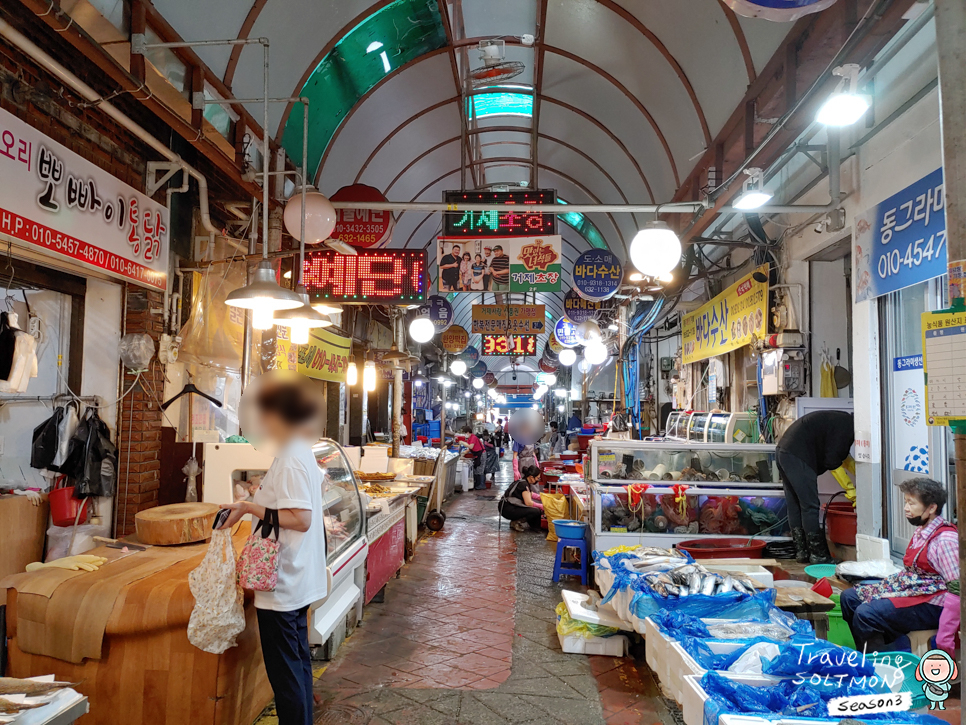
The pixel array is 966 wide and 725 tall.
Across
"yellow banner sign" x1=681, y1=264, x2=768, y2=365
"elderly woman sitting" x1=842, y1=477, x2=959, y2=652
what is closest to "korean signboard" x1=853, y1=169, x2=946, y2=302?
"elderly woman sitting" x1=842, y1=477, x2=959, y2=652

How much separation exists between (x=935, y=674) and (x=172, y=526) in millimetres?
4583

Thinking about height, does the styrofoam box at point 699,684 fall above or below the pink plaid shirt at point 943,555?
below

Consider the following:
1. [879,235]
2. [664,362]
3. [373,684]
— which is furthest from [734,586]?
[664,362]

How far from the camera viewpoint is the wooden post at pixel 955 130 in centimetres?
265

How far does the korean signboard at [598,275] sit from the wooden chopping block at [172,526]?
7.73m

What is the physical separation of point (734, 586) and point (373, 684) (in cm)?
277

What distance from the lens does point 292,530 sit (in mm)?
3486

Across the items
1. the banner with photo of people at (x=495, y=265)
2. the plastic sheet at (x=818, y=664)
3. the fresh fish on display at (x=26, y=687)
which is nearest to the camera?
the fresh fish on display at (x=26, y=687)

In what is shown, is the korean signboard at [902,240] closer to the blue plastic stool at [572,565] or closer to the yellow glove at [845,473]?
the yellow glove at [845,473]

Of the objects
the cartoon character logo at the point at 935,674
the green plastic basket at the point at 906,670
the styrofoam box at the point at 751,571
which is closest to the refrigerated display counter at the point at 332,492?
the styrofoam box at the point at 751,571

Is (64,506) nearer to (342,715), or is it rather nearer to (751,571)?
(342,715)

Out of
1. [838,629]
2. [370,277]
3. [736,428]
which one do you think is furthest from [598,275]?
[838,629]

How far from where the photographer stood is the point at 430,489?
1162 cm

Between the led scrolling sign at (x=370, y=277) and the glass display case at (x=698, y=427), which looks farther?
the glass display case at (x=698, y=427)
